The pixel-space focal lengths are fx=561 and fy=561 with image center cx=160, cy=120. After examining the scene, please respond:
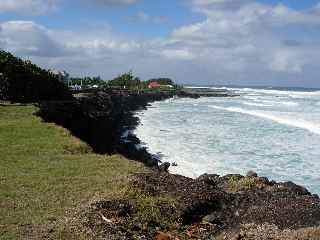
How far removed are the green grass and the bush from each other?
1673 cm

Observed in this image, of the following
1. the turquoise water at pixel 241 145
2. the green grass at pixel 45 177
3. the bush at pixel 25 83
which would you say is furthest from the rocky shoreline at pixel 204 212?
the bush at pixel 25 83

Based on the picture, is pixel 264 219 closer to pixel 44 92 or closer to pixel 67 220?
pixel 67 220

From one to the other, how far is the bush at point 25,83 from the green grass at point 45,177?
16.7m

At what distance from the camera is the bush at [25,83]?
35.7 meters

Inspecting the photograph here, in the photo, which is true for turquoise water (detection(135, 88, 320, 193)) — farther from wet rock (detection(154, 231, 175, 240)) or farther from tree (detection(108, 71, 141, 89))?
tree (detection(108, 71, 141, 89))

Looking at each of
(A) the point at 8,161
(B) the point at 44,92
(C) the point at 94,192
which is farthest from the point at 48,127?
(B) the point at 44,92

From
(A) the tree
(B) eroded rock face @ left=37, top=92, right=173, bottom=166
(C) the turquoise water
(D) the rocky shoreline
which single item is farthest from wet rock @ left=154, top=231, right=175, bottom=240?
(A) the tree

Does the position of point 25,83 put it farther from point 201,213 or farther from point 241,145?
point 201,213

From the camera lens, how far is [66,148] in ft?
54.9

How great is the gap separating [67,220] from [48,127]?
498 inches

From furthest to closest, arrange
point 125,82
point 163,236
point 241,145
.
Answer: point 125,82
point 241,145
point 163,236

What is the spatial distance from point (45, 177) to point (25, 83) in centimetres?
2567

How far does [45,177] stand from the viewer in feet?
40.8

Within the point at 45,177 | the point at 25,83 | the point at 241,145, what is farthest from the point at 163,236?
the point at 25,83
